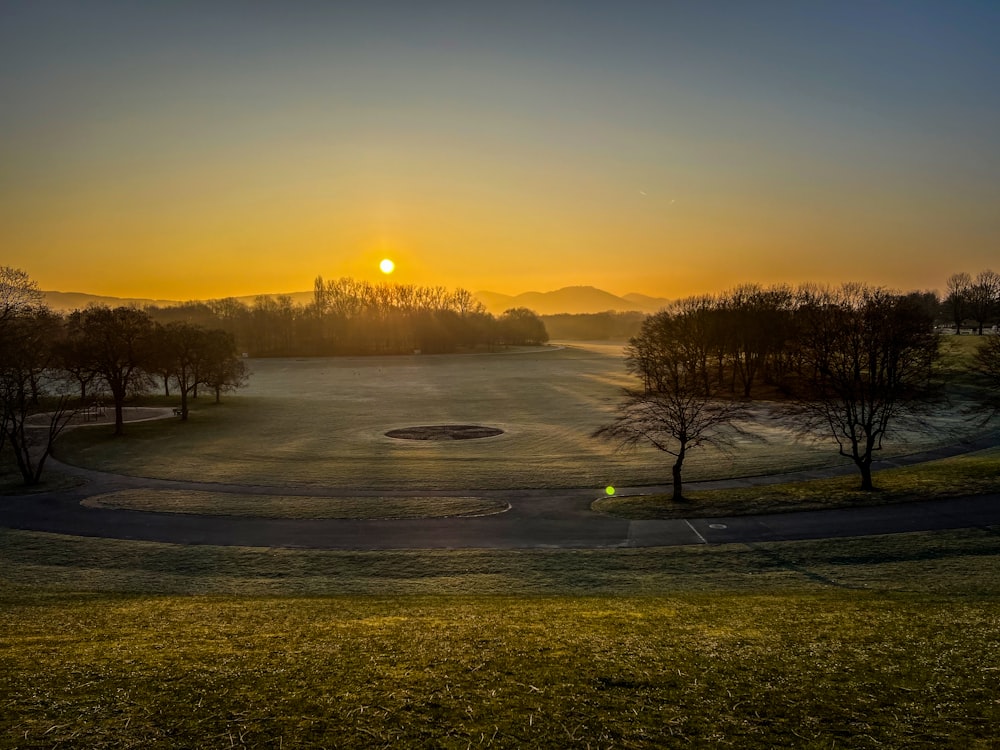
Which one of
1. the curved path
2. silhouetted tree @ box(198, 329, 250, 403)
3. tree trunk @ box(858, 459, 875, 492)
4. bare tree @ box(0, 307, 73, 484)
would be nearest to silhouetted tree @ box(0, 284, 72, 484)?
bare tree @ box(0, 307, 73, 484)

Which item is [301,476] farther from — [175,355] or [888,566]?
[175,355]

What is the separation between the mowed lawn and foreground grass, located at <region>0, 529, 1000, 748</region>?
760 inches

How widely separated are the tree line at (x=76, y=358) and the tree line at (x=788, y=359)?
42820mm

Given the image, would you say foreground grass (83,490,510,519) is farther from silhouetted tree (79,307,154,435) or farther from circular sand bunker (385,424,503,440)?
silhouetted tree (79,307,154,435)

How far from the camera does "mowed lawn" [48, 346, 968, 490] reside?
134ft

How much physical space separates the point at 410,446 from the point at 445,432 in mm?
7594

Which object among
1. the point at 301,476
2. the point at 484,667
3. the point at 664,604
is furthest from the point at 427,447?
the point at 484,667

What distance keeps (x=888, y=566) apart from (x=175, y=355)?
7404 centimetres

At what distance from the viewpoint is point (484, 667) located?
1112 centimetres

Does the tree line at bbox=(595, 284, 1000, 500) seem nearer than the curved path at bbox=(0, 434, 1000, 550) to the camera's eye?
No

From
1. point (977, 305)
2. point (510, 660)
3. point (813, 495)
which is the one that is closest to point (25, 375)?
point (510, 660)

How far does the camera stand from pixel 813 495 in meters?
33.0

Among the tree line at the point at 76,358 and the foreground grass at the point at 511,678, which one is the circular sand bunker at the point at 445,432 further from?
the foreground grass at the point at 511,678

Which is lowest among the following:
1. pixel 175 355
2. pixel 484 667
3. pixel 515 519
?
pixel 515 519
